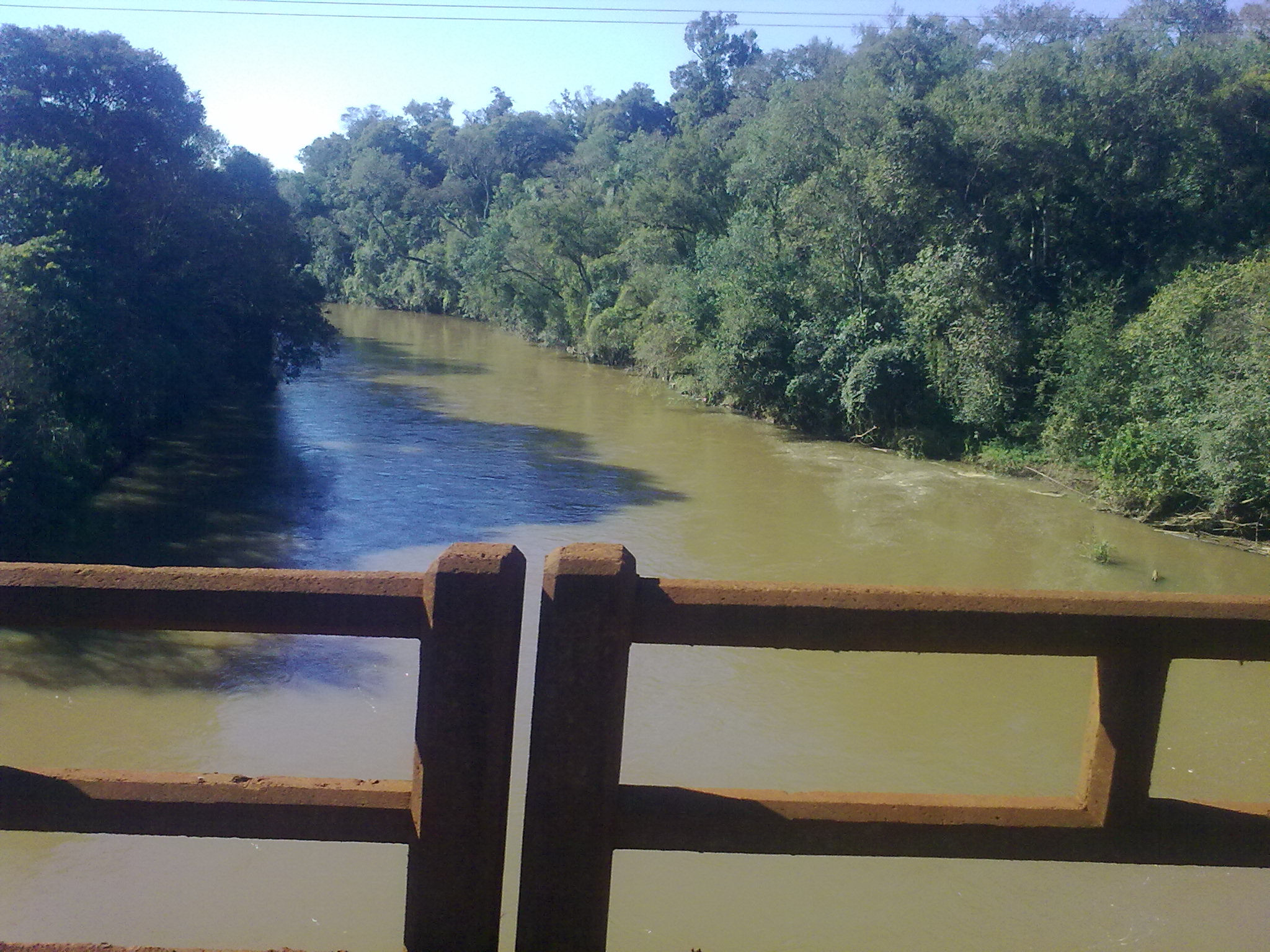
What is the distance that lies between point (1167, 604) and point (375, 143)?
78.1 m

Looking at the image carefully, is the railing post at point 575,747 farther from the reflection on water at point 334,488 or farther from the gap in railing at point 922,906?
the reflection on water at point 334,488

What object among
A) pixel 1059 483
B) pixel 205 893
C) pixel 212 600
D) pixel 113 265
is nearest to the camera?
pixel 212 600

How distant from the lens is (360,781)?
2.02m

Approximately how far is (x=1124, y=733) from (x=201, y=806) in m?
1.72

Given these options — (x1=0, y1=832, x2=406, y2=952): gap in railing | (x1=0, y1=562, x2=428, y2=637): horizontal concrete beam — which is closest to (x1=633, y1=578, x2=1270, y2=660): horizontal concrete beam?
(x1=0, y1=562, x2=428, y2=637): horizontal concrete beam

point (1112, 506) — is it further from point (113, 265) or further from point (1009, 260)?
point (113, 265)

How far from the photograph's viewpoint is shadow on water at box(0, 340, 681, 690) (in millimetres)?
10445

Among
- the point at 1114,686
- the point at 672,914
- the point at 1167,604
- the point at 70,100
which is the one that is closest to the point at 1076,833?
the point at 1114,686

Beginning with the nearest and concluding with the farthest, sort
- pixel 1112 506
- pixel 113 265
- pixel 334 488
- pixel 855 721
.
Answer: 1. pixel 855 721
2. pixel 113 265
3. pixel 1112 506
4. pixel 334 488

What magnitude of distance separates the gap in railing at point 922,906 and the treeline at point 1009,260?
10.5m

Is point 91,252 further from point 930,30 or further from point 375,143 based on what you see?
point 375,143

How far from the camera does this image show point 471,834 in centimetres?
195

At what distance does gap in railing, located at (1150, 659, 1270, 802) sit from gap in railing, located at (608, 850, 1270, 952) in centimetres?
148

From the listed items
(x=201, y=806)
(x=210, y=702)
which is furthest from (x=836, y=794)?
(x=210, y=702)
